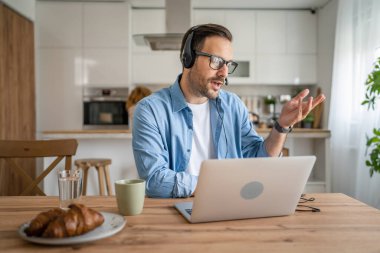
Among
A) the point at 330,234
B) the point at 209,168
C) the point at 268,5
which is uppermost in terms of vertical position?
the point at 268,5

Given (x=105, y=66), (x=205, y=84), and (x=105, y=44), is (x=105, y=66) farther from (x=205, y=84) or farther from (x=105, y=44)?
(x=205, y=84)

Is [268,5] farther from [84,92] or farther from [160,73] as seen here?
[84,92]

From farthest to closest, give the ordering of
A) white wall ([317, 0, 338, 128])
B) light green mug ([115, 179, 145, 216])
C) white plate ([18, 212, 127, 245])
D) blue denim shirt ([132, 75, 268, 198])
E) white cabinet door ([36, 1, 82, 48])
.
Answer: white cabinet door ([36, 1, 82, 48]), white wall ([317, 0, 338, 128]), blue denim shirt ([132, 75, 268, 198]), light green mug ([115, 179, 145, 216]), white plate ([18, 212, 127, 245])

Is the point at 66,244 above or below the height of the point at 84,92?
below

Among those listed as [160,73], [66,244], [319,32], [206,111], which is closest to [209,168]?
[66,244]

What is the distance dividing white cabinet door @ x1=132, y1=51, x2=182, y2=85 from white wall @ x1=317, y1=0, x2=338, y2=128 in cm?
181

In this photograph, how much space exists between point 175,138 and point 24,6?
11.9 feet

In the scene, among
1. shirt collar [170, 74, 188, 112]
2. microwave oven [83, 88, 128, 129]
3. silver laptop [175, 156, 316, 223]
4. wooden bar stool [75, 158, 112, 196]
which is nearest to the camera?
silver laptop [175, 156, 316, 223]

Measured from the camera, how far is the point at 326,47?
4461 mm

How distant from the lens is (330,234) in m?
0.84

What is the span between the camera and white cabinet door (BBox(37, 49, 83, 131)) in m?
4.62

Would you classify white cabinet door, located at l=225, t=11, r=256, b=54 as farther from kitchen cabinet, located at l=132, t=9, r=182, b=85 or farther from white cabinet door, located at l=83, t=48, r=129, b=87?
white cabinet door, located at l=83, t=48, r=129, b=87

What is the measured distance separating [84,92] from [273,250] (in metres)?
4.30

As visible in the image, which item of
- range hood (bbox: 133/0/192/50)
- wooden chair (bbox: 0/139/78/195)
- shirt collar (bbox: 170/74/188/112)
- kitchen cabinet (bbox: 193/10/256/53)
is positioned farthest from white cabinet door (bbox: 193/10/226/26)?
wooden chair (bbox: 0/139/78/195)
